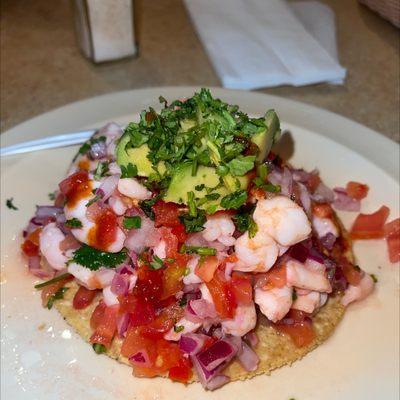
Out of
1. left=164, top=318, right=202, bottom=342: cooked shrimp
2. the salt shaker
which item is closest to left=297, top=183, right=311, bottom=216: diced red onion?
left=164, top=318, right=202, bottom=342: cooked shrimp

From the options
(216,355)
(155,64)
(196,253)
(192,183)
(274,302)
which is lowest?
(155,64)

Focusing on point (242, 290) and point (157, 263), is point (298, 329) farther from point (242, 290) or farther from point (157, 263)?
point (157, 263)

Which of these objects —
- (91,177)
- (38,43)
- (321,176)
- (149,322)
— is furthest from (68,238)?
(38,43)

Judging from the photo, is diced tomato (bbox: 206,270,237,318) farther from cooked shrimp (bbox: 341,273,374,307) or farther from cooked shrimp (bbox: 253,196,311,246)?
cooked shrimp (bbox: 341,273,374,307)

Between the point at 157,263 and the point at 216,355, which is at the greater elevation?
the point at 157,263

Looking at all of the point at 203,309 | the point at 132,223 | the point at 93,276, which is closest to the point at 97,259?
the point at 93,276

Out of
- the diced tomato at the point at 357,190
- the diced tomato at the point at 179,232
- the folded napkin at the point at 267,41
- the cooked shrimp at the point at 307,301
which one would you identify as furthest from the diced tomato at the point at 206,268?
the folded napkin at the point at 267,41

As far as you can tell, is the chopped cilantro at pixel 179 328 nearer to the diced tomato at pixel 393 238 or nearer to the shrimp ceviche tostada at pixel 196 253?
the shrimp ceviche tostada at pixel 196 253
